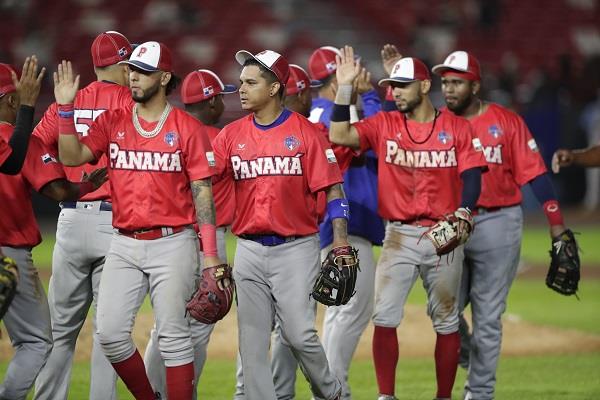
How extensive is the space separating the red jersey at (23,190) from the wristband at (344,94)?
6.26 feet

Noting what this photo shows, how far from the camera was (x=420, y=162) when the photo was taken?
24.5 feet

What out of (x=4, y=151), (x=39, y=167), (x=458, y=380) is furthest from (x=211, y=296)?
(x=458, y=380)

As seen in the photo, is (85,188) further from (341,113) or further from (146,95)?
(341,113)

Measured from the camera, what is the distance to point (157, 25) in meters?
24.5

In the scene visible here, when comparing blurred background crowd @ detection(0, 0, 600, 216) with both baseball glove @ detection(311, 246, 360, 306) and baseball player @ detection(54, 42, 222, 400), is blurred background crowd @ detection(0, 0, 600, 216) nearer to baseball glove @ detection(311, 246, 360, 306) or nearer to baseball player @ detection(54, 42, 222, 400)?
baseball player @ detection(54, 42, 222, 400)

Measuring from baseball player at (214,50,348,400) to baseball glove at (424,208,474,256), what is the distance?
91 centimetres

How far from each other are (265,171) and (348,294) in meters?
0.85

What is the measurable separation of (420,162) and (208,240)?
1.93m

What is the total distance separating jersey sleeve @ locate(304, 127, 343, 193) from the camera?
21.2 ft

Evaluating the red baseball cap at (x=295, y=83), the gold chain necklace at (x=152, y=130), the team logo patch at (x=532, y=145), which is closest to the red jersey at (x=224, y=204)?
the red baseball cap at (x=295, y=83)

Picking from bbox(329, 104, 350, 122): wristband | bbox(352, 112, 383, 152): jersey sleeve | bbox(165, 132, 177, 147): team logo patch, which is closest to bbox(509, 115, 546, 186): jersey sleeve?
bbox(352, 112, 383, 152): jersey sleeve

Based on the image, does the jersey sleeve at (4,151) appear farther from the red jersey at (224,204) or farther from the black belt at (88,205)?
the red jersey at (224,204)

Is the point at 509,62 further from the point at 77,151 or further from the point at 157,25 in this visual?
the point at 77,151

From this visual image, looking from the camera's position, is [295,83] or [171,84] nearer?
[171,84]
